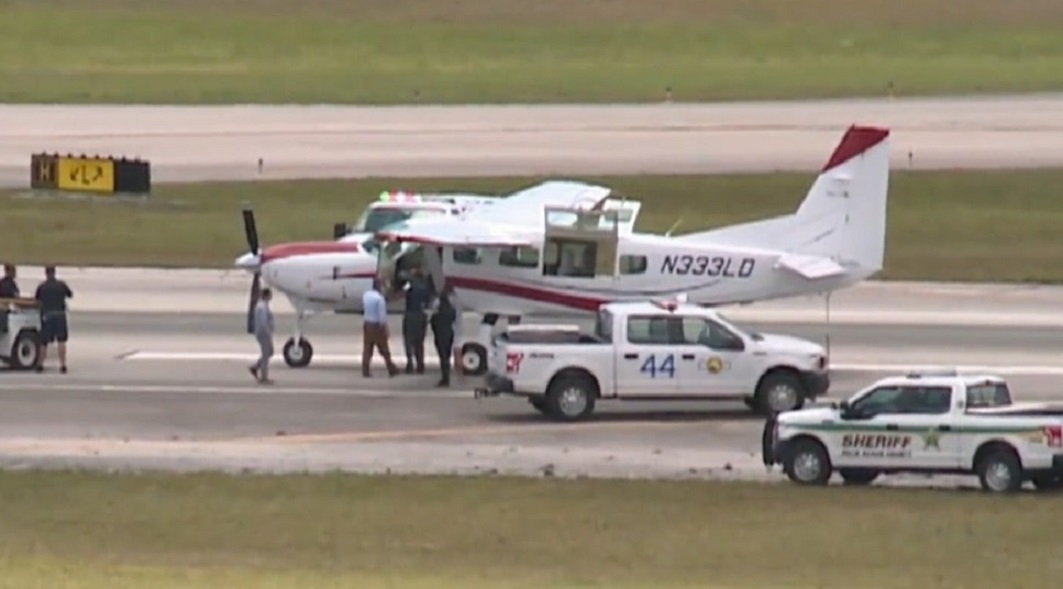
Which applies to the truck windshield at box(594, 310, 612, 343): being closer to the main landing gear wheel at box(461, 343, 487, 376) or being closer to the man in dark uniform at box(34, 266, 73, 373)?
the main landing gear wheel at box(461, 343, 487, 376)

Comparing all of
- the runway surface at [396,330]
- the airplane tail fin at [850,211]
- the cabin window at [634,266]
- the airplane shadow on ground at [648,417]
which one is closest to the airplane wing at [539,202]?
the cabin window at [634,266]

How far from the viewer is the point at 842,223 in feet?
128

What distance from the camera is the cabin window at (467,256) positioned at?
38.2 metres

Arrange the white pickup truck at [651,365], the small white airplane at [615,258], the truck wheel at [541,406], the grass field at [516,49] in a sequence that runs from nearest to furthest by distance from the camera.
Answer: the white pickup truck at [651,365]
the truck wheel at [541,406]
the small white airplane at [615,258]
the grass field at [516,49]

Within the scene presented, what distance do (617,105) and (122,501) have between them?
53.8m

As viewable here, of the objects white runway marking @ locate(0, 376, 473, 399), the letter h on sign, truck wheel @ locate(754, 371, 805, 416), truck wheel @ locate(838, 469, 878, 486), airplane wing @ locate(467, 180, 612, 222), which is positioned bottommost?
truck wheel @ locate(838, 469, 878, 486)

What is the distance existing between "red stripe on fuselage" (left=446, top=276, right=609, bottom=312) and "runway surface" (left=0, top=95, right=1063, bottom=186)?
24156 millimetres

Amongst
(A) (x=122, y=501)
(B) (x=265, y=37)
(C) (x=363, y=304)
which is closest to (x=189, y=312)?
(C) (x=363, y=304)

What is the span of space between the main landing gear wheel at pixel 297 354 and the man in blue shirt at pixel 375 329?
123 centimetres

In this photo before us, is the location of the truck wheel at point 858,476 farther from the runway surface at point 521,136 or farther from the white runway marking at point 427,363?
the runway surface at point 521,136

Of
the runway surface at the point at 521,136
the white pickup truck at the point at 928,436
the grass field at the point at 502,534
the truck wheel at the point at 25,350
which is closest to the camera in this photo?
the grass field at the point at 502,534

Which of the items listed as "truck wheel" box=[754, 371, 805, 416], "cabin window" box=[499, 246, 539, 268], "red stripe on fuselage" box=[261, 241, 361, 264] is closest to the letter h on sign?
"red stripe on fuselage" box=[261, 241, 361, 264]

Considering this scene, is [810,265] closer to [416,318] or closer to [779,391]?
[779,391]

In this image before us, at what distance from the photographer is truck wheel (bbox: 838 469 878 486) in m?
27.8
